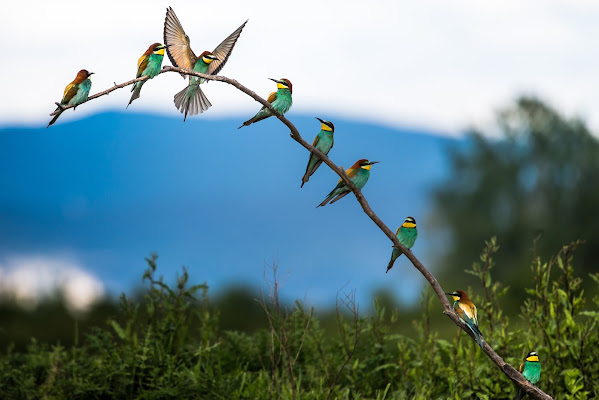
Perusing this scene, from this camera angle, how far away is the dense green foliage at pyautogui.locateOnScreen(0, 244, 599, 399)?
16.0ft

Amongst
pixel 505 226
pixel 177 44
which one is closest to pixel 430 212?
pixel 505 226

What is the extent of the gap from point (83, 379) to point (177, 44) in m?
2.71

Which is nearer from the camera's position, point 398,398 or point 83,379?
point 398,398

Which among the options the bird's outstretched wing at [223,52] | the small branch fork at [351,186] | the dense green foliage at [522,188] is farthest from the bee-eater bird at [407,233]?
the dense green foliage at [522,188]

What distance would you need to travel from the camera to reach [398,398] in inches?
A: 190

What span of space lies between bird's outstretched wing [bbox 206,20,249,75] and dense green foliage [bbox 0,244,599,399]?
5.08 feet

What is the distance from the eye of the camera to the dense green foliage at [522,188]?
26.9 metres

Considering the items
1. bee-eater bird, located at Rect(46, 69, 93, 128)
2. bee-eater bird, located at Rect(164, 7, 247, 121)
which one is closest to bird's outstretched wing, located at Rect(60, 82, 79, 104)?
bee-eater bird, located at Rect(46, 69, 93, 128)

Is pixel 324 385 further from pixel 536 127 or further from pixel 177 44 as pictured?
→ pixel 536 127

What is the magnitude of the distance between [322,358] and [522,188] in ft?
80.0

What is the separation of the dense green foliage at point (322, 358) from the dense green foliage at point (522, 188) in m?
21.4

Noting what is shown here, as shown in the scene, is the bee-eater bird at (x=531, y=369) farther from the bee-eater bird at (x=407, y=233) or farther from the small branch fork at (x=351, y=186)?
the bee-eater bird at (x=407, y=233)

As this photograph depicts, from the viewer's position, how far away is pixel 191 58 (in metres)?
3.84

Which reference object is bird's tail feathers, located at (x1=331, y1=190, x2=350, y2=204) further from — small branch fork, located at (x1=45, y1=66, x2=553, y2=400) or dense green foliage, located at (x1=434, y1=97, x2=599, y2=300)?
dense green foliage, located at (x1=434, y1=97, x2=599, y2=300)
